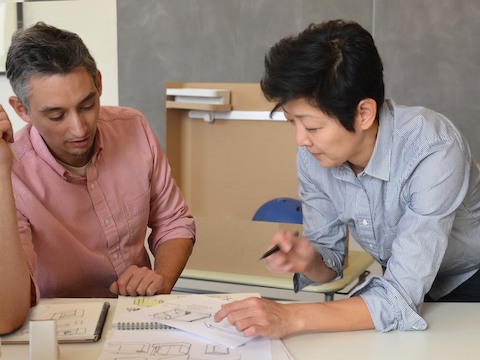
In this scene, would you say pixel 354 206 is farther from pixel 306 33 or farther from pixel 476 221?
pixel 306 33

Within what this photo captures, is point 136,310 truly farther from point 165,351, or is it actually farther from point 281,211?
point 281,211

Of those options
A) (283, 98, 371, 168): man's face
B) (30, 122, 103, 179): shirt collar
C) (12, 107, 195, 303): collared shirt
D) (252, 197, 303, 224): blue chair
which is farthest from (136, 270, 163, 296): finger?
(252, 197, 303, 224): blue chair

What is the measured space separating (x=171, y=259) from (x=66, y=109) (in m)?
0.47

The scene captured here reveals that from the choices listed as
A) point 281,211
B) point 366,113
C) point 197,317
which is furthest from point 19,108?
point 281,211

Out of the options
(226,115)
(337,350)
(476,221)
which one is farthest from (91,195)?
(226,115)

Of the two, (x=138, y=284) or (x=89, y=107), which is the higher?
(x=89, y=107)

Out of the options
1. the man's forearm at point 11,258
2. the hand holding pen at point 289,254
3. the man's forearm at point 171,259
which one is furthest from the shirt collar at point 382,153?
the man's forearm at point 11,258

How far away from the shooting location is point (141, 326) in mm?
1235

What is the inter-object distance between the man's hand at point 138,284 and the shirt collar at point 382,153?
0.53 meters

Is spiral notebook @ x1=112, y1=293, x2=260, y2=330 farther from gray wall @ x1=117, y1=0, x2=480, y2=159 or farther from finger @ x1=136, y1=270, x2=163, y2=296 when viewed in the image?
gray wall @ x1=117, y1=0, x2=480, y2=159

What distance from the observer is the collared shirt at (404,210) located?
1.24 meters

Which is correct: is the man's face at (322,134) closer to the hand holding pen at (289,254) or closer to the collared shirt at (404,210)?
the collared shirt at (404,210)

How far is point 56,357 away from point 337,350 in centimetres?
47

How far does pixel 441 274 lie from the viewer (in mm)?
1537
